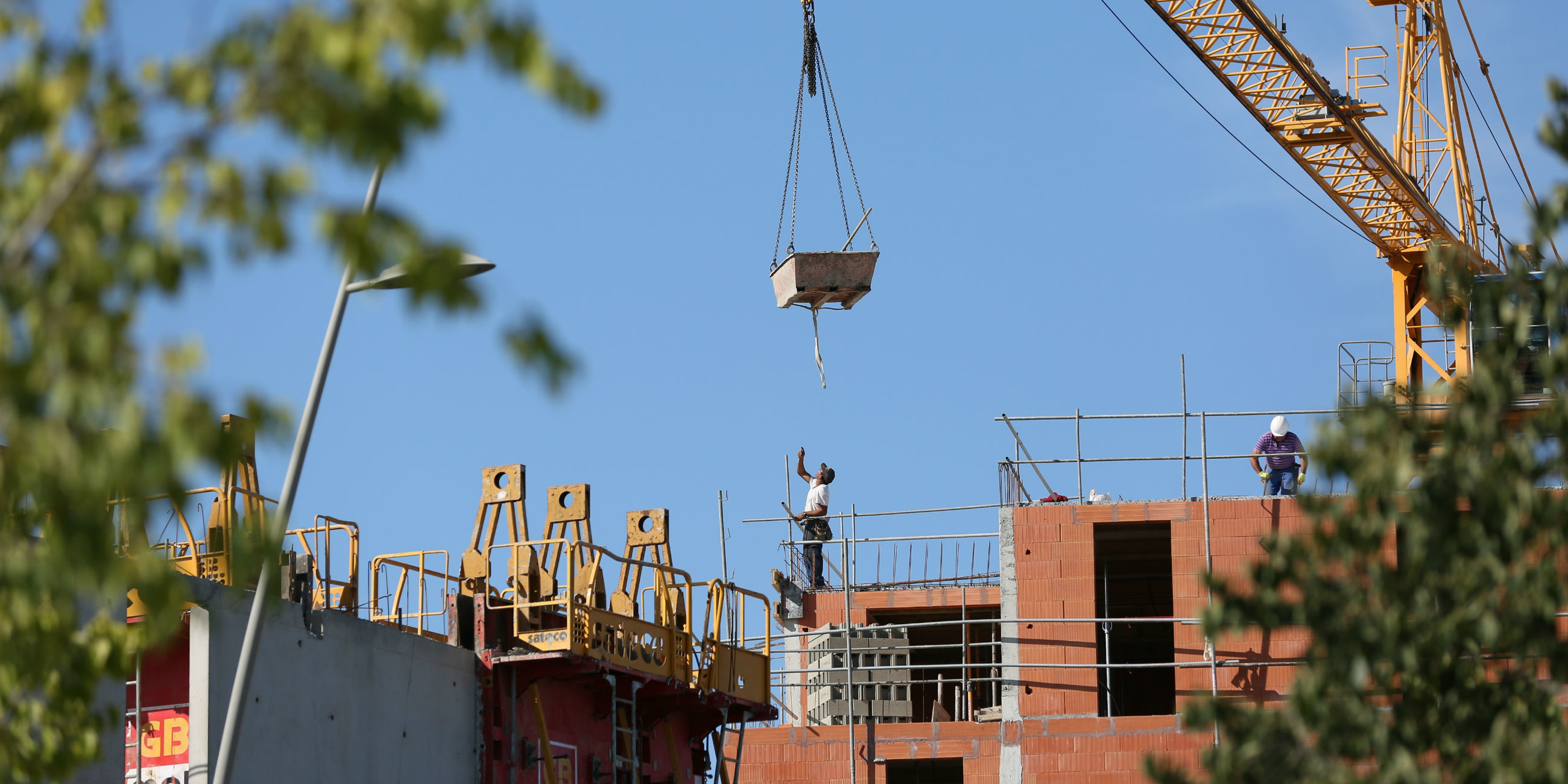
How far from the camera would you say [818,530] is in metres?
36.1

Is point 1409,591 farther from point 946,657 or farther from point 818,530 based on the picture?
point 946,657

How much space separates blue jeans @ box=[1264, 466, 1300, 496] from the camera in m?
31.2

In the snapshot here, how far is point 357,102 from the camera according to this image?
6.69 meters

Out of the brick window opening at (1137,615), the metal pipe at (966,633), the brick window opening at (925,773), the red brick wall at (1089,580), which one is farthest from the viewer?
the brick window opening at (1137,615)

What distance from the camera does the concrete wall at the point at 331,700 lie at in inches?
714

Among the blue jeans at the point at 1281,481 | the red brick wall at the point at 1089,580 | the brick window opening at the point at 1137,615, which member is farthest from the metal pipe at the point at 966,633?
the blue jeans at the point at 1281,481

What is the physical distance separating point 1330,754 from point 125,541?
36.0 ft

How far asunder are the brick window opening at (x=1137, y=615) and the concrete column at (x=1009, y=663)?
171cm

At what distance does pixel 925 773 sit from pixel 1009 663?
3747mm

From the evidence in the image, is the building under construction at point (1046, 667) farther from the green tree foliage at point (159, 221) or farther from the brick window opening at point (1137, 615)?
the green tree foliage at point (159, 221)

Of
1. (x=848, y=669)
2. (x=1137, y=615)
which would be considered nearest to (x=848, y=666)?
(x=848, y=669)

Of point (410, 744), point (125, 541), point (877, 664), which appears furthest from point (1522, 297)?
point (877, 664)

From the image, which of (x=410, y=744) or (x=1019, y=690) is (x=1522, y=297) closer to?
(x=410, y=744)

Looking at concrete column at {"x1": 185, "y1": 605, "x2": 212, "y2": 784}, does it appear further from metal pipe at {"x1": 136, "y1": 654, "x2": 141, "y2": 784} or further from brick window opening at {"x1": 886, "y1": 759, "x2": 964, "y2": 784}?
brick window opening at {"x1": 886, "y1": 759, "x2": 964, "y2": 784}
